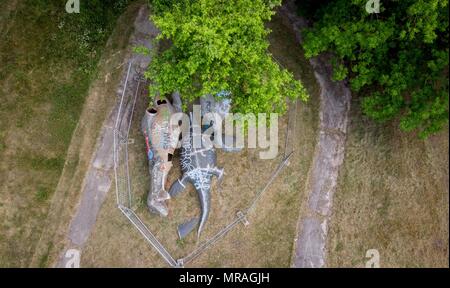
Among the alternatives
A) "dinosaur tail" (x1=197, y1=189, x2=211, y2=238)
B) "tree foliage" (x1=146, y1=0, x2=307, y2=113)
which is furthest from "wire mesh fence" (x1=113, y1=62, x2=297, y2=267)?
"tree foliage" (x1=146, y1=0, x2=307, y2=113)

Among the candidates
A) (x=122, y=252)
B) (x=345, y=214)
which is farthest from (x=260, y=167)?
(x=122, y=252)

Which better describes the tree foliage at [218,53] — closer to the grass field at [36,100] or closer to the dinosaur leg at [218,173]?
the dinosaur leg at [218,173]

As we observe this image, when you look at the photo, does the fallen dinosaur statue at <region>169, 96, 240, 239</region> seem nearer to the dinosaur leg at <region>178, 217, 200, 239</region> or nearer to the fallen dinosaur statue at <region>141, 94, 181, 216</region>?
the dinosaur leg at <region>178, 217, 200, 239</region>

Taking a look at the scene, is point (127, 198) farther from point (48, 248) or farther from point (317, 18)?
point (317, 18)

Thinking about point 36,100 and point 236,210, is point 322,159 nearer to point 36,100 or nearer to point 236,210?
point 236,210
